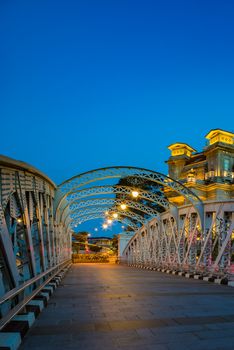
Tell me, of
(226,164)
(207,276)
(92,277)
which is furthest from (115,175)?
(226,164)

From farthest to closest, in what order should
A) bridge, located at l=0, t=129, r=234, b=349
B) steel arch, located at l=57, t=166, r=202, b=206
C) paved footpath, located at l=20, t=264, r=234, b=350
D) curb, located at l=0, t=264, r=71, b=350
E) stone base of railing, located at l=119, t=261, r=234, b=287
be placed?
steel arch, located at l=57, t=166, r=202, b=206 → stone base of railing, located at l=119, t=261, r=234, b=287 → bridge, located at l=0, t=129, r=234, b=349 → paved footpath, located at l=20, t=264, r=234, b=350 → curb, located at l=0, t=264, r=71, b=350

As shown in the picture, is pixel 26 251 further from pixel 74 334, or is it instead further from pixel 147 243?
pixel 147 243

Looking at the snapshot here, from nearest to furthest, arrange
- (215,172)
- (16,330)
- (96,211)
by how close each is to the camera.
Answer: (16,330)
(96,211)
(215,172)

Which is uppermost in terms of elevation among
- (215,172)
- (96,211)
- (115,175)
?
(215,172)

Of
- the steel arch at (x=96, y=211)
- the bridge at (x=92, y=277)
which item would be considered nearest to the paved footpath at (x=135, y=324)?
the bridge at (x=92, y=277)

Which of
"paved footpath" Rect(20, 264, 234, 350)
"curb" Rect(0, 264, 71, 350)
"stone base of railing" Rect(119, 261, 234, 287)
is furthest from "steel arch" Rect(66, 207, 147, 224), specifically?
"curb" Rect(0, 264, 71, 350)

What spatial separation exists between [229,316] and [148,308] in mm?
1723

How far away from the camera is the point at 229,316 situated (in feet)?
19.7

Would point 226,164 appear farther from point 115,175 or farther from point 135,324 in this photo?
point 135,324

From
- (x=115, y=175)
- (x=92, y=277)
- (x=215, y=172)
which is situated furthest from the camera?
(x=215, y=172)

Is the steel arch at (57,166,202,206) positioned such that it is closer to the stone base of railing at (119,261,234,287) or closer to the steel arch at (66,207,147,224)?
the stone base of railing at (119,261,234,287)

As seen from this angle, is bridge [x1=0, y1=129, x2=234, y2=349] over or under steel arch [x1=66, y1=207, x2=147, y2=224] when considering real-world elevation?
under

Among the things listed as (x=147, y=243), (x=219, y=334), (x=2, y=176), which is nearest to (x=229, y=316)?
(x=219, y=334)

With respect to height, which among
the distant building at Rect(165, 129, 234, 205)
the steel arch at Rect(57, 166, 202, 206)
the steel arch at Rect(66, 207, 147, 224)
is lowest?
the steel arch at Rect(66, 207, 147, 224)
